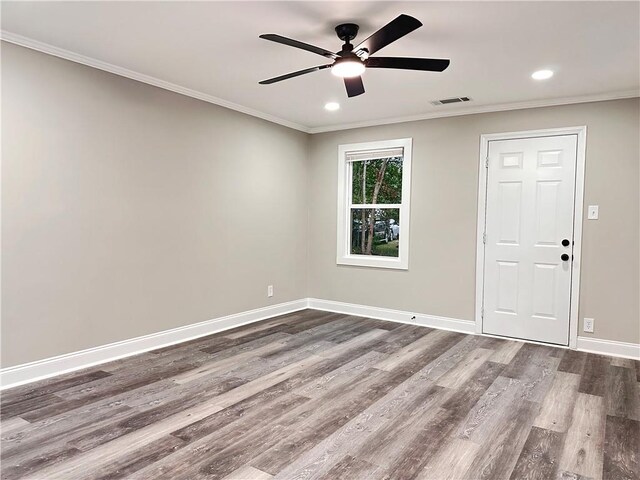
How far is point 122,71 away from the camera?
352 centimetres

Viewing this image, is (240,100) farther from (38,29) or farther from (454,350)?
(454,350)

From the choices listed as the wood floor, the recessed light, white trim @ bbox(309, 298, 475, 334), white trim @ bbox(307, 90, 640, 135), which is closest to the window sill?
white trim @ bbox(309, 298, 475, 334)

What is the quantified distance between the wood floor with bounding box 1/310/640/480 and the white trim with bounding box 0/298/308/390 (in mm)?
108

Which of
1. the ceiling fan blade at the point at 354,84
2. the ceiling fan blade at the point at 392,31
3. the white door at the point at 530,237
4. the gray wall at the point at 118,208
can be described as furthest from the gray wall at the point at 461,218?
the ceiling fan blade at the point at 392,31

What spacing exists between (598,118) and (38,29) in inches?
183

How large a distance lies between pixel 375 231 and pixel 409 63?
3015 millimetres

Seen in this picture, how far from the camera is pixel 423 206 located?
4.95 metres

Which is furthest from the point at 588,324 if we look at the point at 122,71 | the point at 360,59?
the point at 122,71

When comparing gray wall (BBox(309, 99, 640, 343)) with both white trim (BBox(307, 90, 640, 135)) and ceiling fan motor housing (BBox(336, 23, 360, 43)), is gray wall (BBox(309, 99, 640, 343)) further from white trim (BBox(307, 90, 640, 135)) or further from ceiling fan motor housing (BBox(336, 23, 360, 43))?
ceiling fan motor housing (BBox(336, 23, 360, 43))

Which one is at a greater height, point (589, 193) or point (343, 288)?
point (589, 193)

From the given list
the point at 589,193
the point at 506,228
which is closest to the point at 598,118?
the point at 589,193

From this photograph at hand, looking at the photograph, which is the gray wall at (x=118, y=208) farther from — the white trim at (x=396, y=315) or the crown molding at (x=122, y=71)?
the white trim at (x=396, y=315)

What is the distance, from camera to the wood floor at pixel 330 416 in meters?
2.11

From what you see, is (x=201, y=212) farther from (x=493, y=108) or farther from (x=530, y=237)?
(x=530, y=237)
